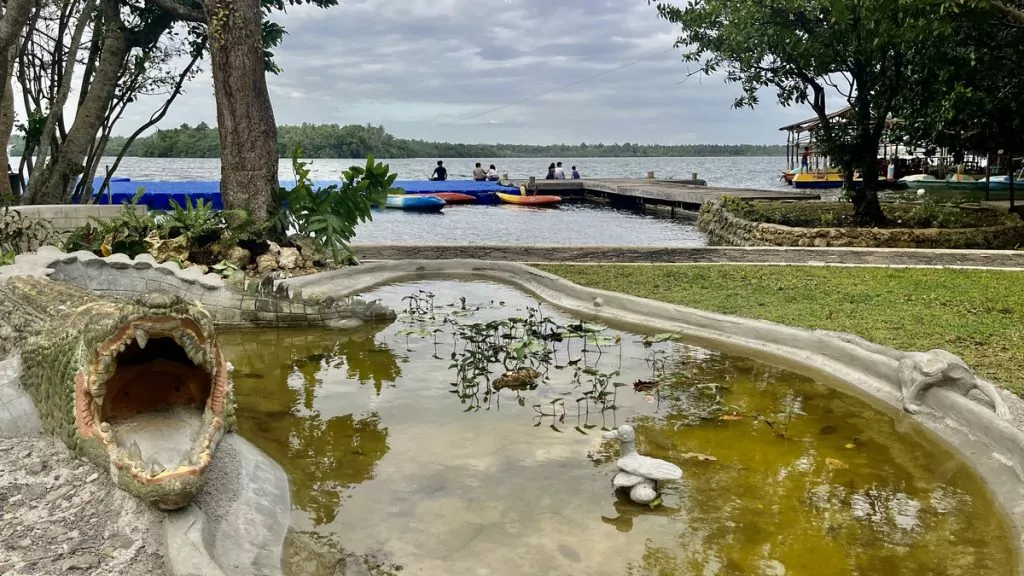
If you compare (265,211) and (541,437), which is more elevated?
(265,211)

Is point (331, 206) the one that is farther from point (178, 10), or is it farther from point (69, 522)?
point (69, 522)

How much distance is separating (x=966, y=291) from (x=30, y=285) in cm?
848

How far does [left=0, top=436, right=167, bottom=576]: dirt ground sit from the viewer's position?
9.12 feet

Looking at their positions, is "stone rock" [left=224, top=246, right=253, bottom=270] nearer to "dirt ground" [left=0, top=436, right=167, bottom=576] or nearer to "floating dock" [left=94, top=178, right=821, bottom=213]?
"dirt ground" [left=0, top=436, right=167, bottom=576]

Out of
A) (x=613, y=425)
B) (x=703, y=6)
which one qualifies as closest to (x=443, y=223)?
(x=703, y=6)

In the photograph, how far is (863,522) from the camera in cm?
340

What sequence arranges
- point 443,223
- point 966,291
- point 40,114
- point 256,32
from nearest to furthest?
point 966,291
point 256,32
point 40,114
point 443,223

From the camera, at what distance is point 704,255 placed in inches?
434

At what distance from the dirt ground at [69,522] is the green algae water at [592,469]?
0.59 meters

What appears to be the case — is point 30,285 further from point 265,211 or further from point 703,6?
point 703,6

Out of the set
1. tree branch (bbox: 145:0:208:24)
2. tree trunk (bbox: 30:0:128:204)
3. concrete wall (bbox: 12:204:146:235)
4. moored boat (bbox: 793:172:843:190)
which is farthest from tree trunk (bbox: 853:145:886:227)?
moored boat (bbox: 793:172:843:190)

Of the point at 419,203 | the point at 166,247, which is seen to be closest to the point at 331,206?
the point at 166,247

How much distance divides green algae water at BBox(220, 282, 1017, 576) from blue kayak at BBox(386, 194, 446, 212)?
20524 mm

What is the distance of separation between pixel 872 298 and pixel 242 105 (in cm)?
801
